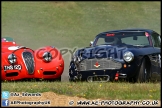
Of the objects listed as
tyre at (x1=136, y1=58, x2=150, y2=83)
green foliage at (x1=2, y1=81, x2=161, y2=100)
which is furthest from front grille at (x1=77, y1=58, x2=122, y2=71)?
green foliage at (x1=2, y1=81, x2=161, y2=100)

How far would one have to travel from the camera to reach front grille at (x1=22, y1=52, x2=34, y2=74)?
1040 cm

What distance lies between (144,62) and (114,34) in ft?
4.91

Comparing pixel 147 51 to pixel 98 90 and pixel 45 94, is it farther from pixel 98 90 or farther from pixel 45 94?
pixel 45 94

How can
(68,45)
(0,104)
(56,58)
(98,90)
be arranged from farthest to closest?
1. (68,45)
2. (56,58)
3. (98,90)
4. (0,104)

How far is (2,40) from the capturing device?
12.0m

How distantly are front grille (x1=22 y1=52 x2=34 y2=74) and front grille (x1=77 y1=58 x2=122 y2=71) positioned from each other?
1194mm

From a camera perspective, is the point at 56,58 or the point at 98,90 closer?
the point at 98,90

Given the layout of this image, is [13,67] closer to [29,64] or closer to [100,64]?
[29,64]

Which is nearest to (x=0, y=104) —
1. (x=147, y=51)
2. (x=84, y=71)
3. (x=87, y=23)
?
(x=84, y=71)

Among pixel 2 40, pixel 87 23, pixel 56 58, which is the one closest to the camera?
pixel 56 58

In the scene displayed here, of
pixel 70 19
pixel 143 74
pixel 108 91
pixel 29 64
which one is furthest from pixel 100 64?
pixel 70 19

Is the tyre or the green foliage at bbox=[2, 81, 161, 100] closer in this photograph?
the green foliage at bbox=[2, 81, 161, 100]

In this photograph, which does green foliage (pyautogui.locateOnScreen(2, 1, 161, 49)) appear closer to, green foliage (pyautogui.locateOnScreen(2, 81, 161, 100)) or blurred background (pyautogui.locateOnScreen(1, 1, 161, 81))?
blurred background (pyautogui.locateOnScreen(1, 1, 161, 81))

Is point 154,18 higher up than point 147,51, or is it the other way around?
point 154,18
